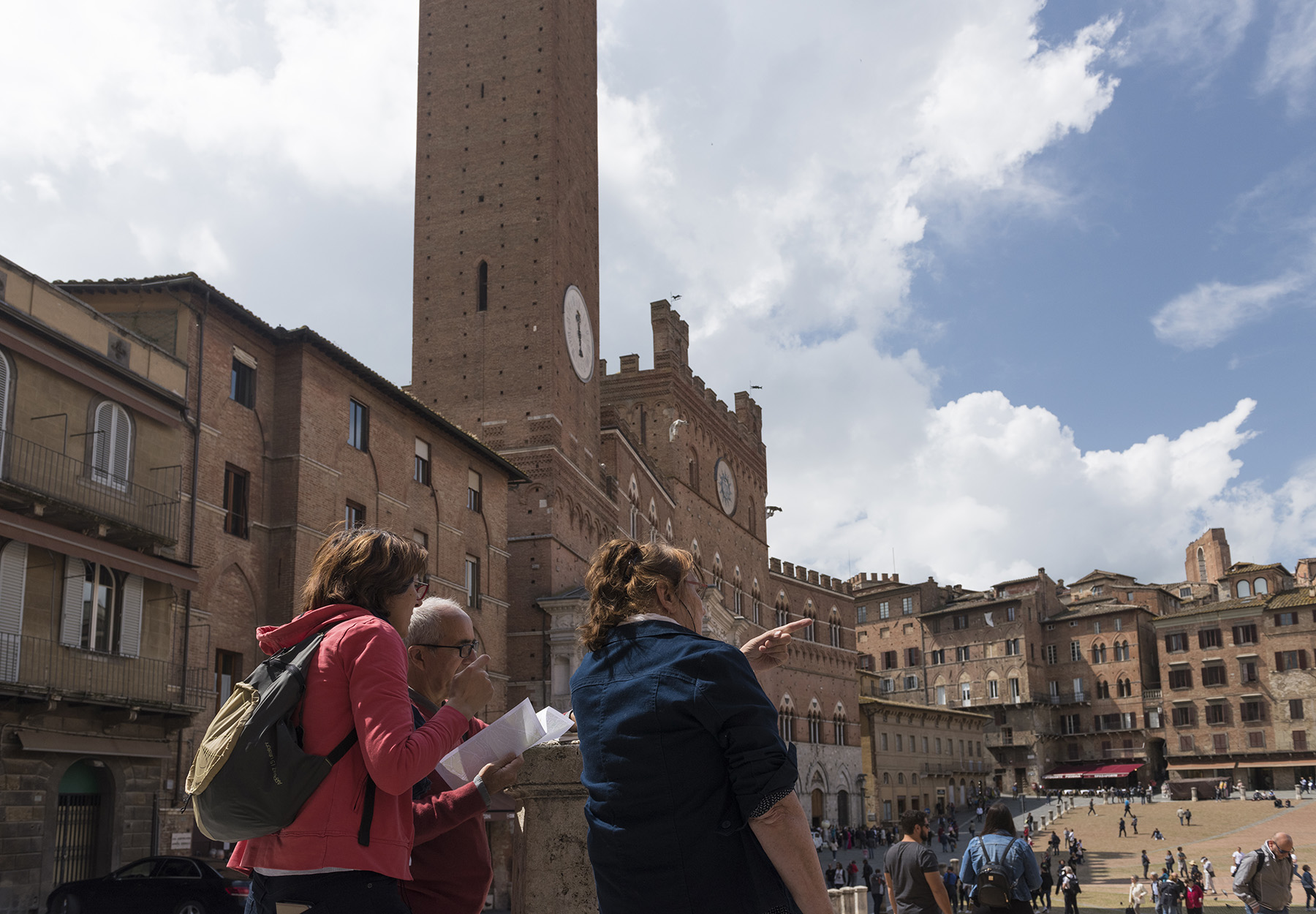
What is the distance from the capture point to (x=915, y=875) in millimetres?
6820

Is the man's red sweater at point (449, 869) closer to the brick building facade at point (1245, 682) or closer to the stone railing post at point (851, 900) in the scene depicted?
the stone railing post at point (851, 900)

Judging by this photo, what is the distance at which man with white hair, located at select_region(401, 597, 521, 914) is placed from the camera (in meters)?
3.26

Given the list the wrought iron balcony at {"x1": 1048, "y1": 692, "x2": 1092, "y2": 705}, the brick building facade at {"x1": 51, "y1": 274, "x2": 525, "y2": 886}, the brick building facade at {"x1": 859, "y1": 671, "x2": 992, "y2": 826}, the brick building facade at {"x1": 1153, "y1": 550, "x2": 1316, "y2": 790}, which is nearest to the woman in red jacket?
the brick building facade at {"x1": 51, "y1": 274, "x2": 525, "y2": 886}

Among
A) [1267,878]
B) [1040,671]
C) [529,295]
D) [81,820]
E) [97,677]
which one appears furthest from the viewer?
[1040,671]

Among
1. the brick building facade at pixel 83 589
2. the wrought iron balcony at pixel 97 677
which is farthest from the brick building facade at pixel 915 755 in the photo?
the brick building facade at pixel 83 589

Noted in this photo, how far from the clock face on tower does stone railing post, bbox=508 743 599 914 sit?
2988 centimetres

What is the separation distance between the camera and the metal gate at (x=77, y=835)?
639 inches

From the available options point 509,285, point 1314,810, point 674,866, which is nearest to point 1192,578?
point 1314,810

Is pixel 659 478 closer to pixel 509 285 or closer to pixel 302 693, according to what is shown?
pixel 509 285

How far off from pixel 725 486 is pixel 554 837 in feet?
151

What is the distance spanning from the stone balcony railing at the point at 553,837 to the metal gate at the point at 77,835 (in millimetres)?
14007

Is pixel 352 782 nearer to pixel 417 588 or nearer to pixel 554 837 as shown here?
pixel 417 588

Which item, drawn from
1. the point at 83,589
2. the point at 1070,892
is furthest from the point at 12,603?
the point at 1070,892

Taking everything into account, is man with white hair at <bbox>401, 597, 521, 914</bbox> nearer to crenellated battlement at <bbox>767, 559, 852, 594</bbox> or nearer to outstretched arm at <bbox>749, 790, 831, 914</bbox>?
outstretched arm at <bbox>749, 790, 831, 914</bbox>
